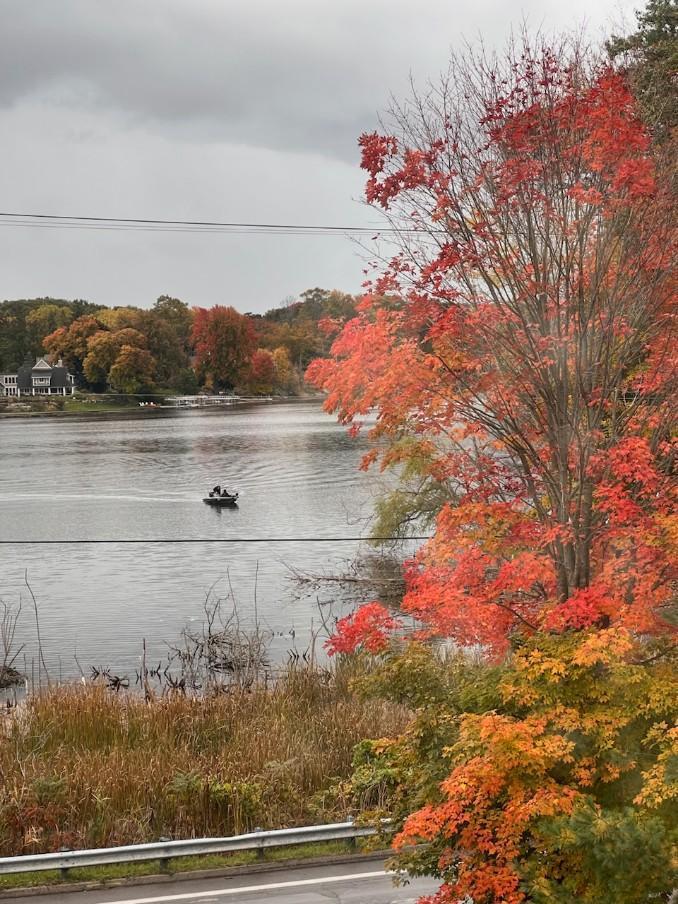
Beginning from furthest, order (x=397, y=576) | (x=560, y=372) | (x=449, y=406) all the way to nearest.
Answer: (x=397, y=576) → (x=449, y=406) → (x=560, y=372)

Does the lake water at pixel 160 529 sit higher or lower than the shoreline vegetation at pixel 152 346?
lower

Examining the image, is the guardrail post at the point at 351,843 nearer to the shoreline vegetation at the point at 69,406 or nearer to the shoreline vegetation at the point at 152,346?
the shoreline vegetation at the point at 152,346

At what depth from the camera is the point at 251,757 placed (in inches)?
575

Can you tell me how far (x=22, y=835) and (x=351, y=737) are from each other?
519 cm

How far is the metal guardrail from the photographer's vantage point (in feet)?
37.4

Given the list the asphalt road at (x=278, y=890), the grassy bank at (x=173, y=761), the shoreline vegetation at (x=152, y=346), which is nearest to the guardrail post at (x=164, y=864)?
the asphalt road at (x=278, y=890)

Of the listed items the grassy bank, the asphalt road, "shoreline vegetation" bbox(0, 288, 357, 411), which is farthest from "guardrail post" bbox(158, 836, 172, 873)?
"shoreline vegetation" bbox(0, 288, 357, 411)

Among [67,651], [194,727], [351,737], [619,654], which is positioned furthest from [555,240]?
[67,651]

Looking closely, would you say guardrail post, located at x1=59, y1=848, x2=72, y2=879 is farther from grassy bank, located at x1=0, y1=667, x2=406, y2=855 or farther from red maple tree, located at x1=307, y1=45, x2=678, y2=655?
red maple tree, located at x1=307, y1=45, x2=678, y2=655

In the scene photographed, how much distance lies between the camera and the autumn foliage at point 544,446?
8.95 metres

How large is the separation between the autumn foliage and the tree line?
2323 inches

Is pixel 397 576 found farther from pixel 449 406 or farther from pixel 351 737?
pixel 449 406

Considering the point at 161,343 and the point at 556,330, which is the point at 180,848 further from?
the point at 161,343

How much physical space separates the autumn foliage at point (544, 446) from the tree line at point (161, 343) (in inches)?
2323
